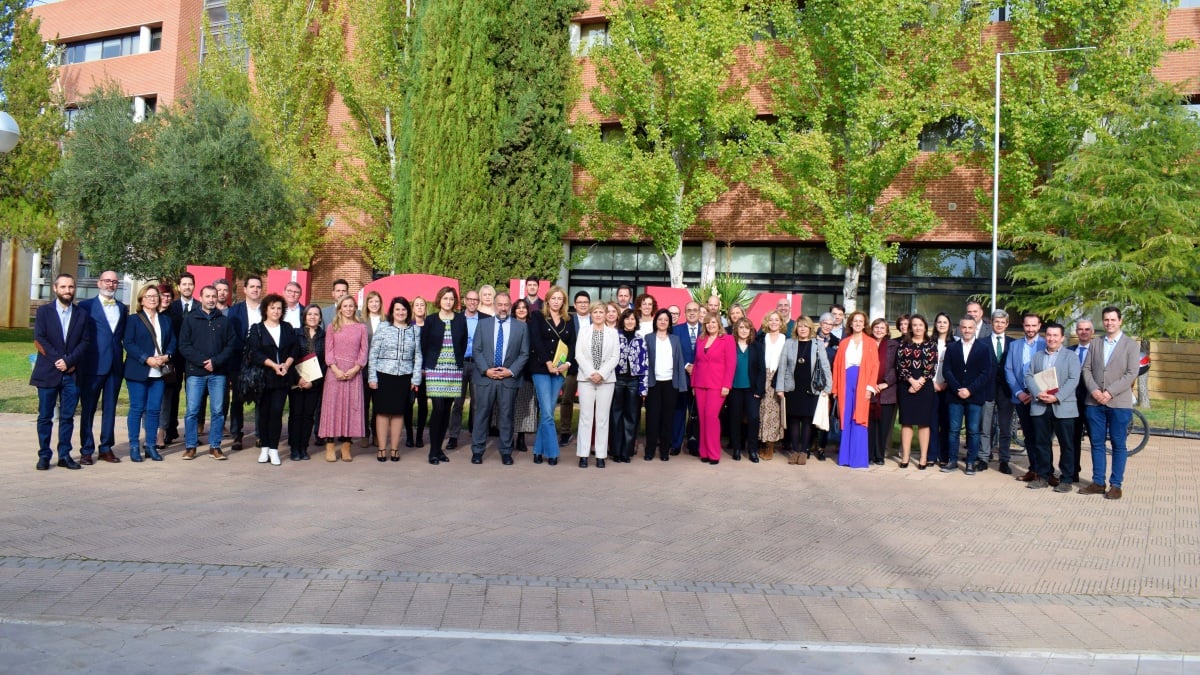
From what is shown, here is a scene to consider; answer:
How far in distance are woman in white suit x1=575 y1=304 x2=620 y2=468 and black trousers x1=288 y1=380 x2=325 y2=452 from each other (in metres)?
2.93

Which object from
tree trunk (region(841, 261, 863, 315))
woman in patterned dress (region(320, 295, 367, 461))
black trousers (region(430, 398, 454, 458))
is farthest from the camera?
tree trunk (region(841, 261, 863, 315))

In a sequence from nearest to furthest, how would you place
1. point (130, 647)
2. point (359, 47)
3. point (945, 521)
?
point (130, 647) < point (945, 521) < point (359, 47)

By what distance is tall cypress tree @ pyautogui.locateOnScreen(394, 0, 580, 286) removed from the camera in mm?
20406

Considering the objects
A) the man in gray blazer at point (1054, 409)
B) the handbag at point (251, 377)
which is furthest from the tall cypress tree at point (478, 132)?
the man in gray blazer at point (1054, 409)

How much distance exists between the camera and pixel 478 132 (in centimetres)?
2066

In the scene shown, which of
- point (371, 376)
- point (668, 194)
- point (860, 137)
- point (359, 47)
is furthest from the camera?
point (359, 47)

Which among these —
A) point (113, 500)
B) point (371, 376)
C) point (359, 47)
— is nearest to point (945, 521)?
point (371, 376)

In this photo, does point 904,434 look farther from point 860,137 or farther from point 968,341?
point 860,137

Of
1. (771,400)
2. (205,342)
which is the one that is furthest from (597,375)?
(205,342)

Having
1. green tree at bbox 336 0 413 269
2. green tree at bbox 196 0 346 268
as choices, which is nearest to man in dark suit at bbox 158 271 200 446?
green tree at bbox 336 0 413 269

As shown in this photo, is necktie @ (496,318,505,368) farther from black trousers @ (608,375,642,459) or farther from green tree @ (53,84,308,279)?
green tree @ (53,84,308,279)

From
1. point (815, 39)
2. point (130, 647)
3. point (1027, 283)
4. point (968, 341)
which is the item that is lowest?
point (130, 647)

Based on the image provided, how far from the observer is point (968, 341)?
427 inches

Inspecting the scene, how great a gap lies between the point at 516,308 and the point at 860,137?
1373 cm
